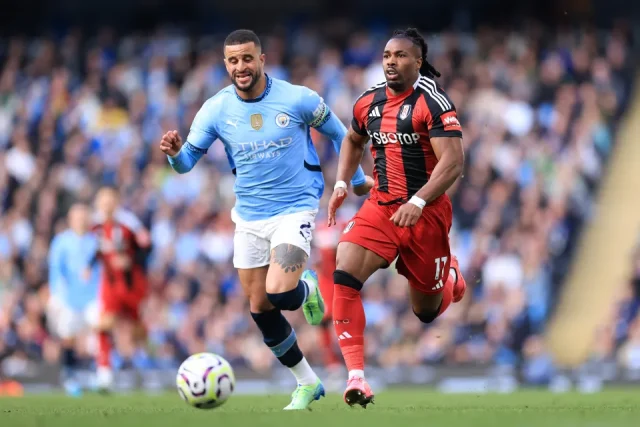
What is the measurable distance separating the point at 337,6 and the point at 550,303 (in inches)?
329

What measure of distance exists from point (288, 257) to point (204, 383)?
135cm

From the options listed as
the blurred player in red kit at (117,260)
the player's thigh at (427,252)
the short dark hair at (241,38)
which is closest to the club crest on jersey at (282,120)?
the short dark hair at (241,38)

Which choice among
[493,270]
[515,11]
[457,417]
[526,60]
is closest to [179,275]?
[493,270]

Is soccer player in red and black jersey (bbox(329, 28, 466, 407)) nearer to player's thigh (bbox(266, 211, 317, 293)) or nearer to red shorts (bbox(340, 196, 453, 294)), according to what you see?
red shorts (bbox(340, 196, 453, 294))

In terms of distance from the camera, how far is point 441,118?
964cm

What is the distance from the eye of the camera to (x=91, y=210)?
20.8m

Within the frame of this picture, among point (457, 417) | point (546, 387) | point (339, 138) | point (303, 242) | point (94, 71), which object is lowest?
point (546, 387)

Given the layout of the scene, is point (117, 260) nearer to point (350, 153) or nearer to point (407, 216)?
point (350, 153)

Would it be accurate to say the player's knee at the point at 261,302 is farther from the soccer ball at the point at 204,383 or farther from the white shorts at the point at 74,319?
the white shorts at the point at 74,319

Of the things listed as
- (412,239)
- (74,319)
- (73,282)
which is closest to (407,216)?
(412,239)

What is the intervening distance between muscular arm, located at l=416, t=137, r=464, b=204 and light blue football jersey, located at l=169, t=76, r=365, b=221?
1383 millimetres

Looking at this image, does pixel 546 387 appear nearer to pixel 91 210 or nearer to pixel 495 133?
pixel 495 133

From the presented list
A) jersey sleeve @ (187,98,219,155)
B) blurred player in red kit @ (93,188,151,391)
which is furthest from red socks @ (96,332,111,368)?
jersey sleeve @ (187,98,219,155)

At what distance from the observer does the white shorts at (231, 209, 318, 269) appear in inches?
406
